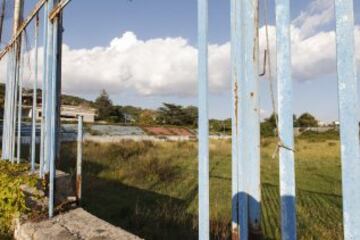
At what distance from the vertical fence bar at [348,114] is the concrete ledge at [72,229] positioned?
1.54 meters

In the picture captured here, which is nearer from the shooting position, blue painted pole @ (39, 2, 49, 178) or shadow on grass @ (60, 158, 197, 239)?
blue painted pole @ (39, 2, 49, 178)

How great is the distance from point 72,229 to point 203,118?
4.93 feet

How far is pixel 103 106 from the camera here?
5925cm

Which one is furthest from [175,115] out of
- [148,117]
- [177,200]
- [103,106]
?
[177,200]

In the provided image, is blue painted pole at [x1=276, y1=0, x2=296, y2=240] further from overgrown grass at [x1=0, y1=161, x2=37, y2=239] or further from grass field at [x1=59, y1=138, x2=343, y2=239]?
grass field at [x1=59, y1=138, x2=343, y2=239]

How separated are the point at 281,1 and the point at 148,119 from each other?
50916mm

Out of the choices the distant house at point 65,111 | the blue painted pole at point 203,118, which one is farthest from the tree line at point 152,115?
the blue painted pole at point 203,118

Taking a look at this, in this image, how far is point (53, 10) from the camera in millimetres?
3123

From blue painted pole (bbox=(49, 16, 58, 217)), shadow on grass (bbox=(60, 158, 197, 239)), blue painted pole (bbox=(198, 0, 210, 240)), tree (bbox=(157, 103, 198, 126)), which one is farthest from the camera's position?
tree (bbox=(157, 103, 198, 126))

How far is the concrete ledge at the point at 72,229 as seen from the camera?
7.43 feet

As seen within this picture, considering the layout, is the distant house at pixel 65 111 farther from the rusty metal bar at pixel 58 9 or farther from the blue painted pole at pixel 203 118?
the blue painted pole at pixel 203 118

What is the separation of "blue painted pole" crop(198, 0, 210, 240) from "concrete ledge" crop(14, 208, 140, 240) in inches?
32.9

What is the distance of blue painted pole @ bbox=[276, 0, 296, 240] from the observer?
114 centimetres

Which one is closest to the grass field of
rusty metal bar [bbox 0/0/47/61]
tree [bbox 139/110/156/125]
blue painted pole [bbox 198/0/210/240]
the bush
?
blue painted pole [bbox 198/0/210/240]
